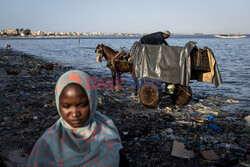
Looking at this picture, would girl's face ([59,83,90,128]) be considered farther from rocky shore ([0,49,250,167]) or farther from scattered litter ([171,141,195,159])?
scattered litter ([171,141,195,159])

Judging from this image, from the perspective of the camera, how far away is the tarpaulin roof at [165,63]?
6.02m

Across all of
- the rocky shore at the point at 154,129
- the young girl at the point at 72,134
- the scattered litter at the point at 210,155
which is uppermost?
the young girl at the point at 72,134

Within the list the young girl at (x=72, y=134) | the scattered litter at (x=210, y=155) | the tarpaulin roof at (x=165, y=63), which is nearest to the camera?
the young girl at (x=72, y=134)

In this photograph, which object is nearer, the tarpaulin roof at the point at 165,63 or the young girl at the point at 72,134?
the young girl at the point at 72,134

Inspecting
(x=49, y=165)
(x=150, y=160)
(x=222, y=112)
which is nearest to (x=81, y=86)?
(x=49, y=165)

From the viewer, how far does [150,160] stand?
386 centimetres

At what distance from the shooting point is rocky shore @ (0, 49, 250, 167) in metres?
3.90

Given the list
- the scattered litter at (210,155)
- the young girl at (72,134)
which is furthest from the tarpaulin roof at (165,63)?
the young girl at (72,134)

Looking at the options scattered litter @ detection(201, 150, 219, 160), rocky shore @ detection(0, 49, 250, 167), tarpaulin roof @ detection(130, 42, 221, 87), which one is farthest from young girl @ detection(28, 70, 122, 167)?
tarpaulin roof @ detection(130, 42, 221, 87)

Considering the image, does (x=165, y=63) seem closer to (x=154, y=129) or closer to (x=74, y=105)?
(x=154, y=129)

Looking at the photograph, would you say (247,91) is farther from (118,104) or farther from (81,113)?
(81,113)

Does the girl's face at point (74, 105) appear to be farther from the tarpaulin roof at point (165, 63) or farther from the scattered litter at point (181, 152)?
the tarpaulin roof at point (165, 63)

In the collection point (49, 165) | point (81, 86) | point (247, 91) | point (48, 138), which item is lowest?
point (247, 91)

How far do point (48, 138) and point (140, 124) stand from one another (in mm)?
3931
